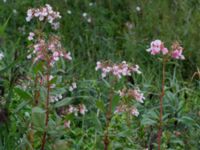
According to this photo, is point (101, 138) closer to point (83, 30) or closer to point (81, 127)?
point (81, 127)

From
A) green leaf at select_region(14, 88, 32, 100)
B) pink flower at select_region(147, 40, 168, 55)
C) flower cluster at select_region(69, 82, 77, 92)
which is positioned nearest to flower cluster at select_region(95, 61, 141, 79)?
pink flower at select_region(147, 40, 168, 55)

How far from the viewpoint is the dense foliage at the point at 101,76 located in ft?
8.24

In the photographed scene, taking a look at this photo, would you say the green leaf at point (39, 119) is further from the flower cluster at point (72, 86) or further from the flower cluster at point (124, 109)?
the flower cluster at point (72, 86)

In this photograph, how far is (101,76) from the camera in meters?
4.22

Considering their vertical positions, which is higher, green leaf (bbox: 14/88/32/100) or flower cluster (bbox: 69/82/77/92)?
flower cluster (bbox: 69/82/77/92)

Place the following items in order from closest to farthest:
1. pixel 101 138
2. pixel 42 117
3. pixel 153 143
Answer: pixel 42 117, pixel 101 138, pixel 153 143

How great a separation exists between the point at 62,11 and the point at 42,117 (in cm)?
372

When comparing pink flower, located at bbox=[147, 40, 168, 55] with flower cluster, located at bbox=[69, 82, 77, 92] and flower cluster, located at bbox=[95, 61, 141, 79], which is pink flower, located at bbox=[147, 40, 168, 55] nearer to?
flower cluster, located at bbox=[95, 61, 141, 79]

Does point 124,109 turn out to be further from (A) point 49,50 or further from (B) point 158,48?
(A) point 49,50

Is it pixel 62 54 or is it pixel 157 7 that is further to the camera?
pixel 157 7

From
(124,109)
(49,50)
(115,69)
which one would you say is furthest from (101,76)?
(49,50)

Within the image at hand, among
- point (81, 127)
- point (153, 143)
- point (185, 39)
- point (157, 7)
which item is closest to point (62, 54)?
point (153, 143)

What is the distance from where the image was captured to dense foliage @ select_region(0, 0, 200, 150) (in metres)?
2.51

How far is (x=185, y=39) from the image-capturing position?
5.47m
